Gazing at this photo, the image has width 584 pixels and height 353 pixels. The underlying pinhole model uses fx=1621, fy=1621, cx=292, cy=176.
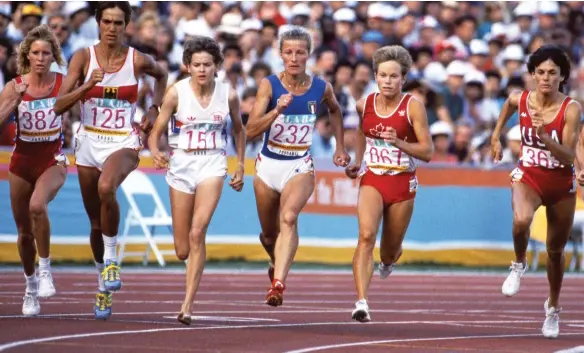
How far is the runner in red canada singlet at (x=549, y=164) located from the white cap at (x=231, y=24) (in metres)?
11.2

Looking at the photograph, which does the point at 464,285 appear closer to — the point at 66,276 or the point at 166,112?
the point at 66,276

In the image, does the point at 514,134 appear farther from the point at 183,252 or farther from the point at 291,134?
the point at 183,252

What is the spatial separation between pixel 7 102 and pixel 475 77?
1287 cm

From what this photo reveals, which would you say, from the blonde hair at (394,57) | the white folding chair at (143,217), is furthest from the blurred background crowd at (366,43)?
the blonde hair at (394,57)

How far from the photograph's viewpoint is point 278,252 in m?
14.5

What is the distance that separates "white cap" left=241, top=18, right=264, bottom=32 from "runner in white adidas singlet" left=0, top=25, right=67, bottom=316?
1033 cm

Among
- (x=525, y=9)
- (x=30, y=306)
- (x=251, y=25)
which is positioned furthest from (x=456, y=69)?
(x=30, y=306)

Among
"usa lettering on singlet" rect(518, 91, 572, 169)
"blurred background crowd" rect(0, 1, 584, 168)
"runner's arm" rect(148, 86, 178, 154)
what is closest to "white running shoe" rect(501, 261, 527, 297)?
"usa lettering on singlet" rect(518, 91, 572, 169)

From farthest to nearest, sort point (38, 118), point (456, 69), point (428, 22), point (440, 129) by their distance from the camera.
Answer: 1. point (428, 22)
2. point (456, 69)
3. point (440, 129)
4. point (38, 118)

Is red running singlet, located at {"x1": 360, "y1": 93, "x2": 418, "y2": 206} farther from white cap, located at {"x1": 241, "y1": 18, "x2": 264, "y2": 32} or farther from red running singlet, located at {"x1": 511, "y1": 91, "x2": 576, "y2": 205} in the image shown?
white cap, located at {"x1": 241, "y1": 18, "x2": 264, "y2": 32}

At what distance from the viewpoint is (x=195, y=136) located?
14.4 meters

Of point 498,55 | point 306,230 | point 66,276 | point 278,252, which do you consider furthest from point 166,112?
point 498,55

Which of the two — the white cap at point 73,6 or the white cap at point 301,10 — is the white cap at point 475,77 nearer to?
the white cap at point 301,10

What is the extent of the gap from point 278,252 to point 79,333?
2247 mm
